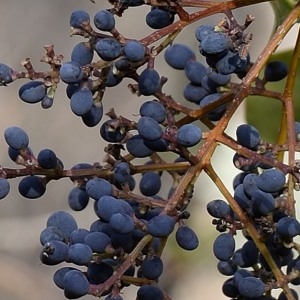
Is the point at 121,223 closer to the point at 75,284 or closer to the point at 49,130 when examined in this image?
the point at 75,284

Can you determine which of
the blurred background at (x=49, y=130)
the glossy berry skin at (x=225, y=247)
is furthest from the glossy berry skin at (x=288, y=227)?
the blurred background at (x=49, y=130)

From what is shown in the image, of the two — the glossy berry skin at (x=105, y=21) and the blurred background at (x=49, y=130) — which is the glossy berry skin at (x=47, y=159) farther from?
the blurred background at (x=49, y=130)

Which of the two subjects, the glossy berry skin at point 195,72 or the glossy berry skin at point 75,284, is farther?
the glossy berry skin at point 195,72

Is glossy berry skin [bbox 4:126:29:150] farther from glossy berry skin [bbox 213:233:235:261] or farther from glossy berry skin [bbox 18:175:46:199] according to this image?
glossy berry skin [bbox 213:233:235:261]

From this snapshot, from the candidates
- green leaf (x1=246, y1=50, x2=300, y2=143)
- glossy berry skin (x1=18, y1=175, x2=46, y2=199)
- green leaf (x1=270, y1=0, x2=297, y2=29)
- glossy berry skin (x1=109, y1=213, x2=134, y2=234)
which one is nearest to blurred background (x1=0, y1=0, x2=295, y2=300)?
green leaf (x1=246, y1=50, x2=300, y2=143)

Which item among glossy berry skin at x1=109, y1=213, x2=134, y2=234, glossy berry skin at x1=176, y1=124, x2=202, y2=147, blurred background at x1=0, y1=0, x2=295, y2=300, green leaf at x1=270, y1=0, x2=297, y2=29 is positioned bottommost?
glossy berry skin at x1=109, y1=213, x2=134, y2=234

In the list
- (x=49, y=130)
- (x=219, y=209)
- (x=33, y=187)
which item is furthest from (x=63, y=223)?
(x=49, y=130)
